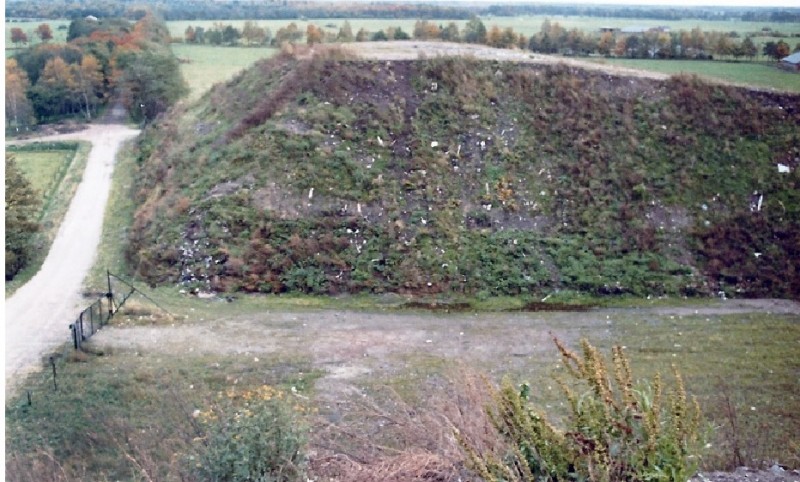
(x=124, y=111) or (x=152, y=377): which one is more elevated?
(x=124, y=111)

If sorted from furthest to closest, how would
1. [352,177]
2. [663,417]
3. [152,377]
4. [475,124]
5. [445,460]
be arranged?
[475,124]
[352,177]
[152,377]
[445,460]
[663,417]

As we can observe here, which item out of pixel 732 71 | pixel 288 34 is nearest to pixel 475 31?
pixel 288 34

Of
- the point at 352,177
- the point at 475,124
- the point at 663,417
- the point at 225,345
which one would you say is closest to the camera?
the point at 663,417

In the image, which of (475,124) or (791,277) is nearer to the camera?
(791,277)

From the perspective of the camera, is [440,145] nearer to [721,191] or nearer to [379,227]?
[379,227]

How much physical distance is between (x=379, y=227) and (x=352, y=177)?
1.39 meters

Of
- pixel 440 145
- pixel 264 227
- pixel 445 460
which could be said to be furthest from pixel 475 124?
pixel 445 460

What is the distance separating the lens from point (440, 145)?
48.4 feet

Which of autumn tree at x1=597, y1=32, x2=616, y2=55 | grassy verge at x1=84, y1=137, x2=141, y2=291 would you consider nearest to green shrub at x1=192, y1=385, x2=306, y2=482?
grassy verge at x1=84, y1=137, x2=141, y2=291

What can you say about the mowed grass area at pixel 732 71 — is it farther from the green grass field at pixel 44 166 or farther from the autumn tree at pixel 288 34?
the green grass field at pixel 44 166

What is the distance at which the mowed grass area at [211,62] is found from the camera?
15805 mm

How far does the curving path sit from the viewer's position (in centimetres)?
918

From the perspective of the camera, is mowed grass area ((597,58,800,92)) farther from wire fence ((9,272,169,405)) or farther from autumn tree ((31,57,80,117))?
wire fence ((9,272,169,405))

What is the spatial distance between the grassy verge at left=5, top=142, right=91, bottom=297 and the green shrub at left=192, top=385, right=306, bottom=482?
606 cm
